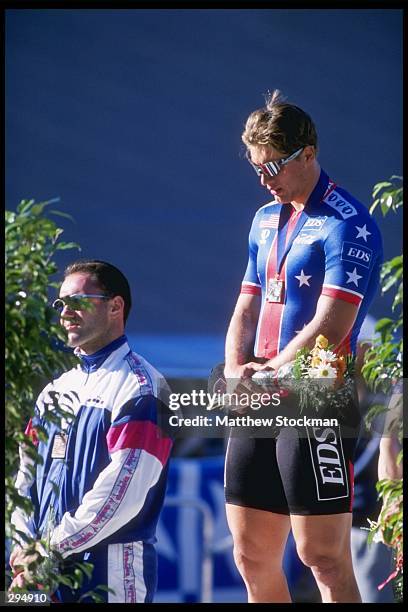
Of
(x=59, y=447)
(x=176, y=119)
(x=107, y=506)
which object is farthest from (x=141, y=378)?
(x=176, y=119)

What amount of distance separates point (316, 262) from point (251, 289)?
0.38 meters

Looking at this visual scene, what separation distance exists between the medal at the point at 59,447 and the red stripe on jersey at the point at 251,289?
1.05 meters

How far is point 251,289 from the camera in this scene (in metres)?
5.32

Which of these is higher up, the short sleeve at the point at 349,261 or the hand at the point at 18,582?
the short sleeve at the point at 349,261

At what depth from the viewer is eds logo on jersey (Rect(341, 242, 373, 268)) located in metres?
5.06

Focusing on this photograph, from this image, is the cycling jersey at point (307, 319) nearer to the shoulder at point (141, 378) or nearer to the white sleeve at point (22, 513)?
the shoulder at point (141, 378)

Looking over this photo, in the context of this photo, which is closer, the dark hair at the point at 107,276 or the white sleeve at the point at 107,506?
the white sleeve at the point at 107,506

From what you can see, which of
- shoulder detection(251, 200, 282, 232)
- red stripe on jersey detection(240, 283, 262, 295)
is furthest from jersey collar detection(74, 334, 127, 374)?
shoulder detection(251, 200, 282, 232)

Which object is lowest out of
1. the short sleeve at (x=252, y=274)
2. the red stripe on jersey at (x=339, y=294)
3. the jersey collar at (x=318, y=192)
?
the red stripe on jersey at (x=339, y=294)

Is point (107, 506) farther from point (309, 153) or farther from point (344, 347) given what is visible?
point (309, 153)

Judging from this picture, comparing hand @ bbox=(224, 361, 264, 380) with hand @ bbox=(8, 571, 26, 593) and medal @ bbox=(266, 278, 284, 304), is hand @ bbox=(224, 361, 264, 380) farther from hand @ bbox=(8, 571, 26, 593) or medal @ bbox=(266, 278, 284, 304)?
hand @ bbox=(8, 571, 26, 593)

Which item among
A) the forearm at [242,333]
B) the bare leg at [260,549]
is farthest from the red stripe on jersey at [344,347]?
the bare leg at [260,549]

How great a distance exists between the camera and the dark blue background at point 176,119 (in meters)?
5.45

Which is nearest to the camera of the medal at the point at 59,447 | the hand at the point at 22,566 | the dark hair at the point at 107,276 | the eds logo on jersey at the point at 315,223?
the hand at the point at 22,566
